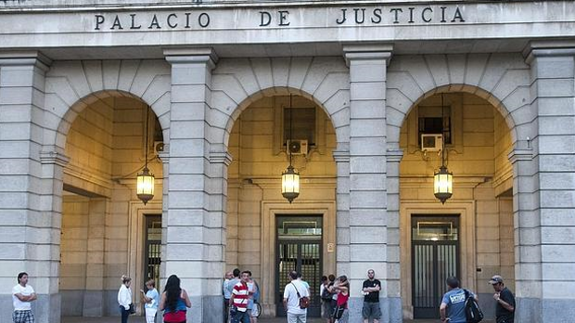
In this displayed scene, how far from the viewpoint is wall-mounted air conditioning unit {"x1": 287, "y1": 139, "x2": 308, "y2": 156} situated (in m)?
27.4

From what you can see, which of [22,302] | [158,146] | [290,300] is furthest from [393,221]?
[22,302]

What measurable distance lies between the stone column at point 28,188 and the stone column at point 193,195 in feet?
11.2

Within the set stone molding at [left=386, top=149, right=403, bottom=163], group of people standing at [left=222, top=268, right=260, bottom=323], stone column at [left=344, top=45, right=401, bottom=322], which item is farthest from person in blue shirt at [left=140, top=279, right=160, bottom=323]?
stone molding at [left=386, top=149, right=403, bottom=163]

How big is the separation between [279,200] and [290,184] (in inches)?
81.8

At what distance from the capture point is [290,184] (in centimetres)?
2570

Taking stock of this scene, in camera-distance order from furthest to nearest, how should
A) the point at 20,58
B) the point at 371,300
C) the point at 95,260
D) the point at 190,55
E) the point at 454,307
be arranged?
the point at 95,260
the point at 20,58
the point at 190,55
the point at 371,300
the point at 454,307

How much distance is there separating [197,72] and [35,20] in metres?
4.51

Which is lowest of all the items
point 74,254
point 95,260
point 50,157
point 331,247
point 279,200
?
point 95,260

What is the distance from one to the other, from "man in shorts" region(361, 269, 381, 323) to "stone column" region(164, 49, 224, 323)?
3.82 m

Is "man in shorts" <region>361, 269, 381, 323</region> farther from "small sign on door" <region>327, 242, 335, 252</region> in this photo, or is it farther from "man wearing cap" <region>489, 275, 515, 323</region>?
"small sign on door" <region>327, 242, 335, 252</region>

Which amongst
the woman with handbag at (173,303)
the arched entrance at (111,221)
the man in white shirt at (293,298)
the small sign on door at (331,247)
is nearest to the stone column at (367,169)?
the man in white shirt at (293,298)

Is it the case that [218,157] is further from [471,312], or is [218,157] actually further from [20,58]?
[471,312]

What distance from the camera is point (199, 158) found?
2233cm

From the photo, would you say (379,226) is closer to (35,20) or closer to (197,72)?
(197,72)
